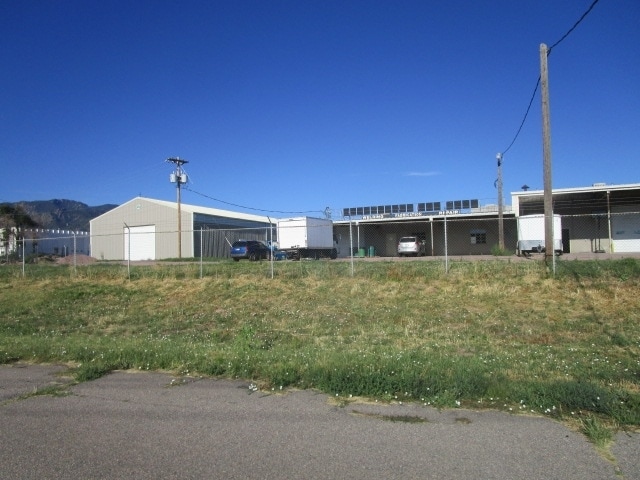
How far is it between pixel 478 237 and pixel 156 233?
27880 mm

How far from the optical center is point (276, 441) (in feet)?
15.2

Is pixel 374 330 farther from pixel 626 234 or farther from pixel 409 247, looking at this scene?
pixel 626 234

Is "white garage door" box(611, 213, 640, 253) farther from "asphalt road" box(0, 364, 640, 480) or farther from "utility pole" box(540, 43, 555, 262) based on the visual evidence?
A: "asphalt road" box(0, 364, 640, 480)

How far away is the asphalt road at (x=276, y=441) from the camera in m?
4.02

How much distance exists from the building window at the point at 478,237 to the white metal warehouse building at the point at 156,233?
1797 centimetres

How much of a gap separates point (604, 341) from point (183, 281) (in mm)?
13585

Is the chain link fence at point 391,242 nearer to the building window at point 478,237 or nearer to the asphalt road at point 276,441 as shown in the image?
the building window at point 478,237

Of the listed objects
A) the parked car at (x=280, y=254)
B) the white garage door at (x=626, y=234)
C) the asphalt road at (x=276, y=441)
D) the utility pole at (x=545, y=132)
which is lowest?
the asphalt road at (x=276, y=441)

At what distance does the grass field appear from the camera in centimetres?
603

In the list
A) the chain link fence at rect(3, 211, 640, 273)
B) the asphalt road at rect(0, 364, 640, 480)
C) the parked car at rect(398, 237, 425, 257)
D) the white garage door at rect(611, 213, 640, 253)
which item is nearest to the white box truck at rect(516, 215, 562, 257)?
the chain link fence at rect(3, 211, 640, 273)

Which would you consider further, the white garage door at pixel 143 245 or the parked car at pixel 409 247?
the white garage door at pixel 143 245

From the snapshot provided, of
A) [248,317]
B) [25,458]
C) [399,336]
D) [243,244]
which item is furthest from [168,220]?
[25,458]

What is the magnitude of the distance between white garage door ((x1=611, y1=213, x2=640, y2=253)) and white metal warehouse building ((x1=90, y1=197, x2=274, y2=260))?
1036 inches

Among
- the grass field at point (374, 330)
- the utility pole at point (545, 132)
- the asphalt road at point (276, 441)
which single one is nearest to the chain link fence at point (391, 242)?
the grass field at point (374, 330)
